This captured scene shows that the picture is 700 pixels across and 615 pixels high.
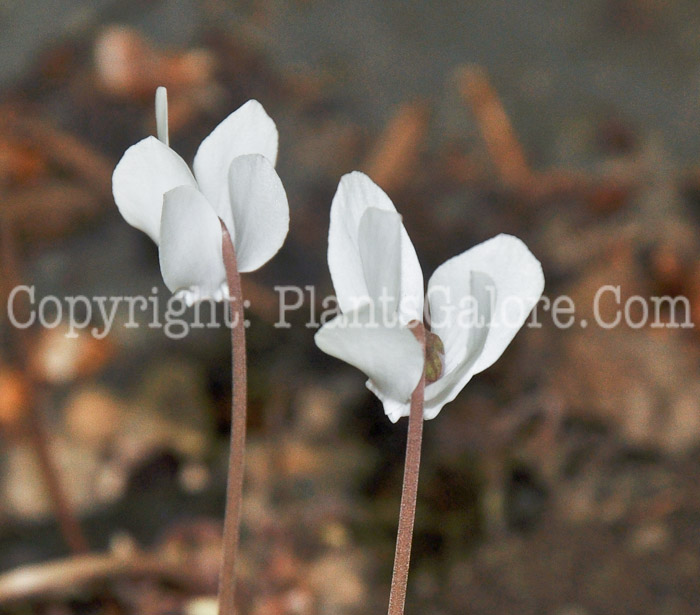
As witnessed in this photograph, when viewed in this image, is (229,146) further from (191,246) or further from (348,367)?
(348,367)

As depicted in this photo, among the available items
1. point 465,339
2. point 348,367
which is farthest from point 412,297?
point 348,367

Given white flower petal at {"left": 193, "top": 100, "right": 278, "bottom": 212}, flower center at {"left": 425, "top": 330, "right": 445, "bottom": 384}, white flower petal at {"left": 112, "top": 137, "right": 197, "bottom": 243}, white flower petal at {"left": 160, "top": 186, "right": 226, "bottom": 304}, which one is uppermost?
white flower petal at {"left": 193, "top": 100, "right": 278, "bottom": 212}

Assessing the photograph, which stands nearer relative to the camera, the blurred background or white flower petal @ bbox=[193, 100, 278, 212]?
white flower petal @ bbox=[193, 100, 278, 212]

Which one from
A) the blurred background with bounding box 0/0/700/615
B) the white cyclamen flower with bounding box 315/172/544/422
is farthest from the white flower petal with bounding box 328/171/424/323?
the blurred background with bounding box 0/0/700/615

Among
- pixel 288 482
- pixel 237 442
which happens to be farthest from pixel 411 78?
pixel 237 442

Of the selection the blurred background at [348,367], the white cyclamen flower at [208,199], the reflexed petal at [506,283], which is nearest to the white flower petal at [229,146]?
the white cyclamen flower at [208,199]

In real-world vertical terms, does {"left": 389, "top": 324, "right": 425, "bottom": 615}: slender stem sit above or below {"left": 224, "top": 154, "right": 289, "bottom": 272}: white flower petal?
below

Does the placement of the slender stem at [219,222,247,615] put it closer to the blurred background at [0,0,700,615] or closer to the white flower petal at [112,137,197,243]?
the white flower petal at [112,137,197,243]
